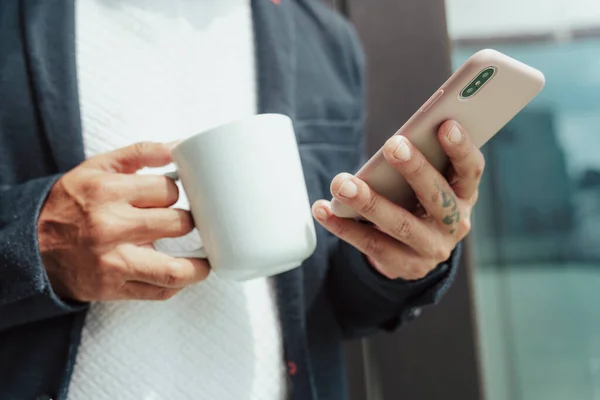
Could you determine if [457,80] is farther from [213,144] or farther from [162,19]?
[162,19]

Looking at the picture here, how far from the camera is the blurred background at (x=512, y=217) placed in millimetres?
796

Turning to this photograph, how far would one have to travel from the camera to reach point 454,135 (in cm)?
36

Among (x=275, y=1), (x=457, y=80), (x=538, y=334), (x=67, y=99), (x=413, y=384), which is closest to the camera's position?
(x=457, y=80)

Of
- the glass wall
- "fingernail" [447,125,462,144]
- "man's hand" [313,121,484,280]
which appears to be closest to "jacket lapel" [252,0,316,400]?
"man's hand" [313,121,484,280]

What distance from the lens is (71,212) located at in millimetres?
392

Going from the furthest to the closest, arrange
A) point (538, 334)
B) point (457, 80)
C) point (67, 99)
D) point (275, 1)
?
point (538, 334)
point (275, 1)
point (67, 99)
point (457, 80)

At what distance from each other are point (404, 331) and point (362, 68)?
38 centimetres

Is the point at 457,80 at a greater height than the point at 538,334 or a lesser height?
greater

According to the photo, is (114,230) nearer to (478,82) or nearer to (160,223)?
(160,223)

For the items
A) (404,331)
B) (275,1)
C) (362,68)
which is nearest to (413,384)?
(404,331)

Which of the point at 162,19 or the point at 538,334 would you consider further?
the point at 538,334

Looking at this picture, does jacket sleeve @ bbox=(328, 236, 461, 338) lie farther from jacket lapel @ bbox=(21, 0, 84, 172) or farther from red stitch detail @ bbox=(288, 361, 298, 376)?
jacket lapel @ bbox=(21, 0, 84, 172)

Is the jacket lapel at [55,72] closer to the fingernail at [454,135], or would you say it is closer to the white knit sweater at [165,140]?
the white knit sweater at [165,140]

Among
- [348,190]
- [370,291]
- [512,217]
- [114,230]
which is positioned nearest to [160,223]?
[114,230]
